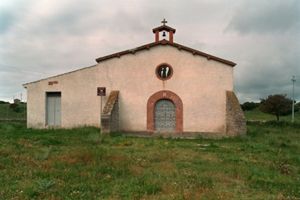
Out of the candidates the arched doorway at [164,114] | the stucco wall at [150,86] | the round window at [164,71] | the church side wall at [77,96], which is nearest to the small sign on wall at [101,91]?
the stucco wall at [150,86]

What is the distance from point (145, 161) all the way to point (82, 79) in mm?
13726

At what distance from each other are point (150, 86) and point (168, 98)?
4.10 feet

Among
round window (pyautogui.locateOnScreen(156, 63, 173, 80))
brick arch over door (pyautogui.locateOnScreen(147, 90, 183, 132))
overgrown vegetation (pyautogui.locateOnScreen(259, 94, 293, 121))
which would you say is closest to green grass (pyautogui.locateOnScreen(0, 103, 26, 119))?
brick arch over door (pyautogui.locateOnScreen(147, 90, 183, 132))

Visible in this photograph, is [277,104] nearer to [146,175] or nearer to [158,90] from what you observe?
[158,90]

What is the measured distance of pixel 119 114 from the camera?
76.3 feet

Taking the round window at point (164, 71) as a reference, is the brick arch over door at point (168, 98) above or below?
below

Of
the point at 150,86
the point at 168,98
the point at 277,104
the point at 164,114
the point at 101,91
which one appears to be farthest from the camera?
the point at 277,104

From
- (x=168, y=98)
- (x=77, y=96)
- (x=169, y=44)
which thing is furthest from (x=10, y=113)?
(x=169, y=44)

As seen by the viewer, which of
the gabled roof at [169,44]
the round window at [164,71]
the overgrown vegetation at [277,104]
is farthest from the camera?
the overgrown vegetation at [277,104]

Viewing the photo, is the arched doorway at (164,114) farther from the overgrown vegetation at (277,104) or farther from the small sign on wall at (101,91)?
the overgrown vegetation at (277,104)

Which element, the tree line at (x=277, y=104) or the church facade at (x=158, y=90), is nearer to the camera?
the church facade at (x=158, y=90)

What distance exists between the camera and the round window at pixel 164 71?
76.3 feet

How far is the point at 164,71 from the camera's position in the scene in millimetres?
23312

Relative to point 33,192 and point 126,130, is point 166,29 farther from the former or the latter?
point 33,192
